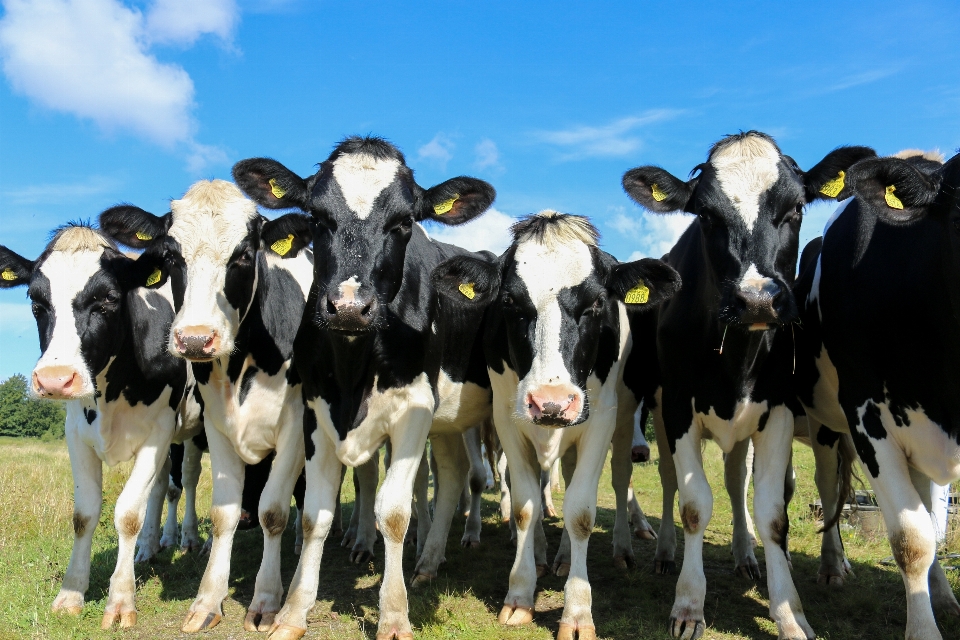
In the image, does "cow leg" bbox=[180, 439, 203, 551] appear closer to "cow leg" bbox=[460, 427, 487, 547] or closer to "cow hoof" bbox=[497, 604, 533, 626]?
"cow leg" bbox=[460, 427, 487, 547]

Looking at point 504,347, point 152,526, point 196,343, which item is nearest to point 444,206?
point 504,347

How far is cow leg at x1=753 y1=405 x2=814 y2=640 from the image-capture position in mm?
5156

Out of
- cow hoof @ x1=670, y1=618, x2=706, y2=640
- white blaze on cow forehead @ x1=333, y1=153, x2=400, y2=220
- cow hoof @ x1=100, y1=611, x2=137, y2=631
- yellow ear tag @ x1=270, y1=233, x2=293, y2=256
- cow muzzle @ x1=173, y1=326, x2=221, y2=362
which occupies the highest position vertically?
white blaze on cow forehead @ x1=333, y1=153, x2=400, y2=220

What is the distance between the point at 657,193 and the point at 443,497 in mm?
3388

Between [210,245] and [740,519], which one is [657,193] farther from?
[210,245]

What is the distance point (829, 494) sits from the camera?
23.6 feet

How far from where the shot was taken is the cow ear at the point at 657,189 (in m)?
5.96

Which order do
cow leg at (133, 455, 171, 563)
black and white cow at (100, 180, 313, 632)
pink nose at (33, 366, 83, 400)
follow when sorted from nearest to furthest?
1. pink nose at (33, 366, 83, 400)
2. black and white cow at (100, 180, 313, 632)
3. cow leg at (133, 455, 171, 563)

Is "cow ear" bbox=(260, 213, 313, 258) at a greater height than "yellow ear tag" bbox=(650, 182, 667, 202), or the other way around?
"yellow ear tag" bbox=(650, 182, 667, 202)

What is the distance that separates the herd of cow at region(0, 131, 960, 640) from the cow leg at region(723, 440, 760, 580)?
64 centimetres

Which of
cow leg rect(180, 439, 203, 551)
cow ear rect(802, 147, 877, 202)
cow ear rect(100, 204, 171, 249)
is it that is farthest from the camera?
cow leg rect(180, 439, 203, 551)

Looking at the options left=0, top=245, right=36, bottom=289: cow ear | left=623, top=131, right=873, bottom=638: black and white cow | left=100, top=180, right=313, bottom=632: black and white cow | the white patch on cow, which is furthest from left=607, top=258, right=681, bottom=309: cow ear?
left=0, top=245, right=36, bottom=289: cow ear

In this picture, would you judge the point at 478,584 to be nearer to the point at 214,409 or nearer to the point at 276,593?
the point at 276,593

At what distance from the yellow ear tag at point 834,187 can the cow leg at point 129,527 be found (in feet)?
18.0
